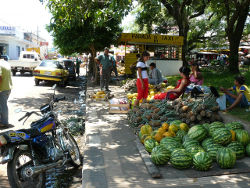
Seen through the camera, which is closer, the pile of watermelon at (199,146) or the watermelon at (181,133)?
the pile of watermelon at (199,146)

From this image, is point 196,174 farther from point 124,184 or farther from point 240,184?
point 124,184

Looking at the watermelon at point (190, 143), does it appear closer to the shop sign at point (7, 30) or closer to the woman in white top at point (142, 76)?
the woman in white top at point (142, 76)

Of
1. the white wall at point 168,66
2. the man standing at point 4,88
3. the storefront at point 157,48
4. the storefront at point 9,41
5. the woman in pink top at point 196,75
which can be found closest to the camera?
the man standing at point 4,88

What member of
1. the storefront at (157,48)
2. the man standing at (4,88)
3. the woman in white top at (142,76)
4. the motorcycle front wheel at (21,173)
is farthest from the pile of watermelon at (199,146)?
the storefront at (157,48)

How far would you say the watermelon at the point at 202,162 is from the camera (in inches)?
163

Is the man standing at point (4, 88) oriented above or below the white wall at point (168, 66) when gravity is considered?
below

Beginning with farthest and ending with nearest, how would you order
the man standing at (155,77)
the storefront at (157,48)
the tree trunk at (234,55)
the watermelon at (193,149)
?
the storefront at (157,48) < the tree trunk at (234,55) < the man standing at (155,77) < the watermelon at (193,149)

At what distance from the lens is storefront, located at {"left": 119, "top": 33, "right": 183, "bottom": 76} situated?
61.1 ft

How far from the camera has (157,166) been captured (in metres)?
4.39

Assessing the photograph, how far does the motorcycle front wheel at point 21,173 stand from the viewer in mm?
3748

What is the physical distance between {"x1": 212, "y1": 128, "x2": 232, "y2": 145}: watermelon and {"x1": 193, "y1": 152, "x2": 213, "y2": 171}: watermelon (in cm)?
70

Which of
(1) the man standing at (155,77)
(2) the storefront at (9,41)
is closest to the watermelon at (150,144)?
(1) the man standing at (155,77)

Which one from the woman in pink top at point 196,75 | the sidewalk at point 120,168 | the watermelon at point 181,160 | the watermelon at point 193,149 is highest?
the woman in pink top at point 196,75

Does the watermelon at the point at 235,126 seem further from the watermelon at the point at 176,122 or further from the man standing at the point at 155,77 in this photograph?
the man standing at the point at 155,77
